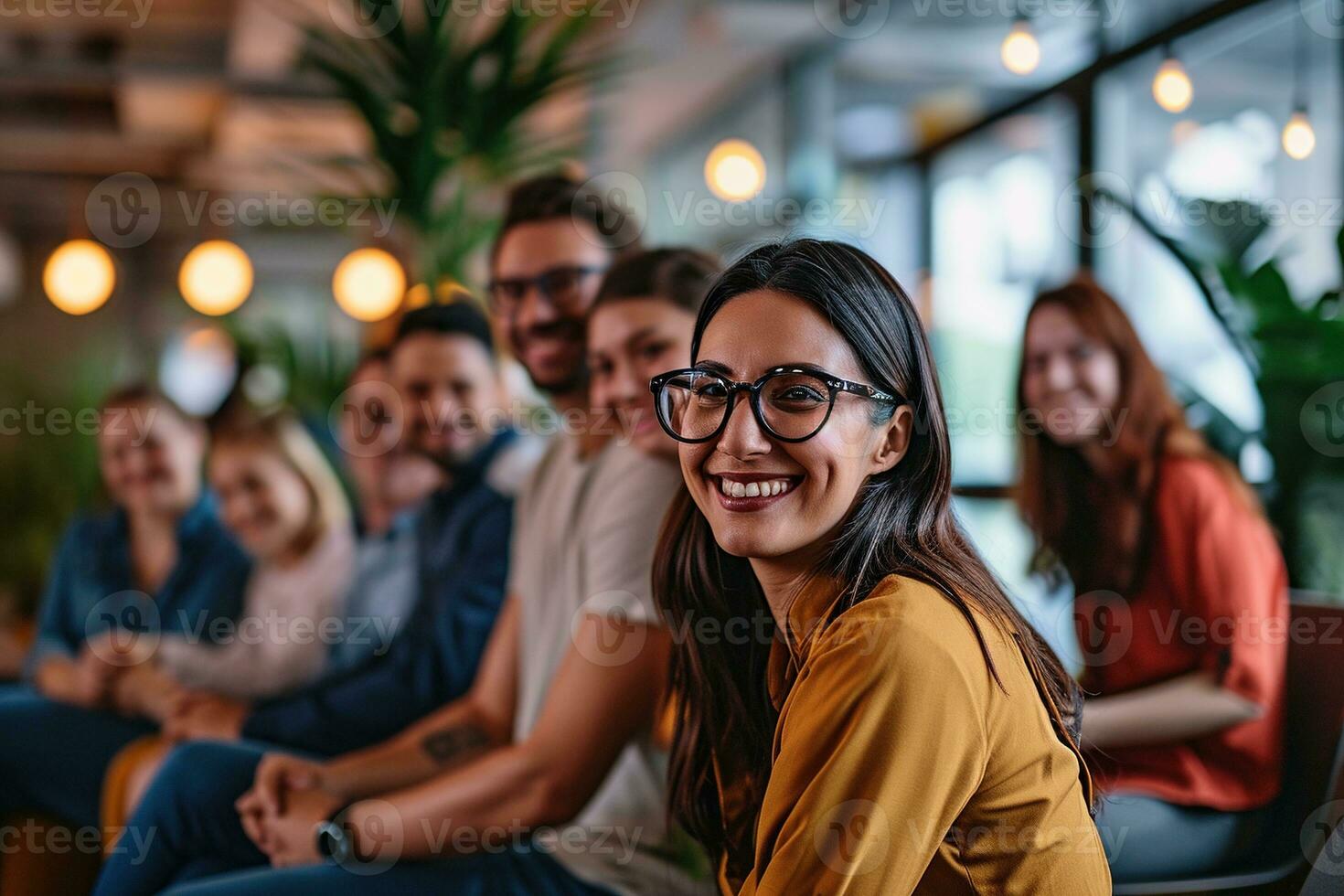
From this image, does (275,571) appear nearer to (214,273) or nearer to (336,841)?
(214,273)

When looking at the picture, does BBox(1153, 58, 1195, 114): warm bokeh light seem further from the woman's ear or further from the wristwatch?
the wristwatch

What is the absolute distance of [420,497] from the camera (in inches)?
103

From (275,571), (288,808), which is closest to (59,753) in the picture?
(275,571)

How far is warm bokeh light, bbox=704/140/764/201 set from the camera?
3566 millimetres

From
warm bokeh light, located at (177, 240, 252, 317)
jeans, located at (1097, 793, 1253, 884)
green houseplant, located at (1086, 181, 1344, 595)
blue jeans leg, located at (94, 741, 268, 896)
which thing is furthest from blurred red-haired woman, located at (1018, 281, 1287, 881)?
warm bokeh light, located at (177, 240, 252, 317)

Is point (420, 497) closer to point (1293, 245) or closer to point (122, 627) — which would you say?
point (122, 627)

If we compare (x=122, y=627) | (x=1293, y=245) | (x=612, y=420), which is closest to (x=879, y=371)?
(x=612, y=420)

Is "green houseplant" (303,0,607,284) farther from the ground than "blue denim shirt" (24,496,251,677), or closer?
farther from the ground

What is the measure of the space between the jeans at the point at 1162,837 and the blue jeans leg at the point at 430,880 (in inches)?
28.5

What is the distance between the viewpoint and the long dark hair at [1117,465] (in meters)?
1.96

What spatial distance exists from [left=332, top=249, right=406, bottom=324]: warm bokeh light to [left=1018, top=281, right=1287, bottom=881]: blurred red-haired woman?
1862mm

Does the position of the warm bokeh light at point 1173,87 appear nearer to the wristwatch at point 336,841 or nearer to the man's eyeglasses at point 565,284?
the man's eyeglasses at point 565,284

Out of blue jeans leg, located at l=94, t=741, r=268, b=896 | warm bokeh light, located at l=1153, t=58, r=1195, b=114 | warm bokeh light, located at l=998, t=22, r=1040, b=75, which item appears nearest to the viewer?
blue jeans leg, located at l=94, t=741, r=268, b=896

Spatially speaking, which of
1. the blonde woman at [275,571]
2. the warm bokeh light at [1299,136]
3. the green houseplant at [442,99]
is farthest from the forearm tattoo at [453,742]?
the warm bokeh light at [1299,136]
